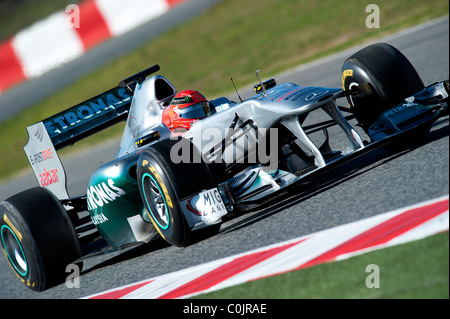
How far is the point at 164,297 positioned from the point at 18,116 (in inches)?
540

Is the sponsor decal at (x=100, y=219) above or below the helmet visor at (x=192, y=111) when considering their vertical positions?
below

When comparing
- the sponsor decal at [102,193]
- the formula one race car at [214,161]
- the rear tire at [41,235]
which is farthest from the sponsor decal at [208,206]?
the rear tire at [41,235]

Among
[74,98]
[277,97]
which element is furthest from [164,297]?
[74,98]

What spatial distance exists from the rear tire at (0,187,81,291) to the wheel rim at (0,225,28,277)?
0.19 ft

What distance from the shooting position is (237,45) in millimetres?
15727

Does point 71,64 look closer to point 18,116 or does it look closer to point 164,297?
point 18,116

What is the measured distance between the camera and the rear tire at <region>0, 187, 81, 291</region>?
5.75 metres

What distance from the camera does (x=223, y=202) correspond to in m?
5.02

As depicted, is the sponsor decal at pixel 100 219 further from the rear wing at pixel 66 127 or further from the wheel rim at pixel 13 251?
the rear wing at pixel 66 127

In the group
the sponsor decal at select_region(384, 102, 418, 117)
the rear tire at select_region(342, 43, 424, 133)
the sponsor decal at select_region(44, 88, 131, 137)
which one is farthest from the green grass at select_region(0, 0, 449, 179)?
the sponsor decal at select_region(384, 102, 418, 117)

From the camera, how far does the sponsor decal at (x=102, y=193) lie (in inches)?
227

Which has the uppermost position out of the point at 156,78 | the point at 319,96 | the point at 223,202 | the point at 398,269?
the point at 156,78

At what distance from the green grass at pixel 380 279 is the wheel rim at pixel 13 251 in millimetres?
2599

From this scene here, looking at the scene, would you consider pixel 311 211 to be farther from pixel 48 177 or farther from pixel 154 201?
pixel 48 177
